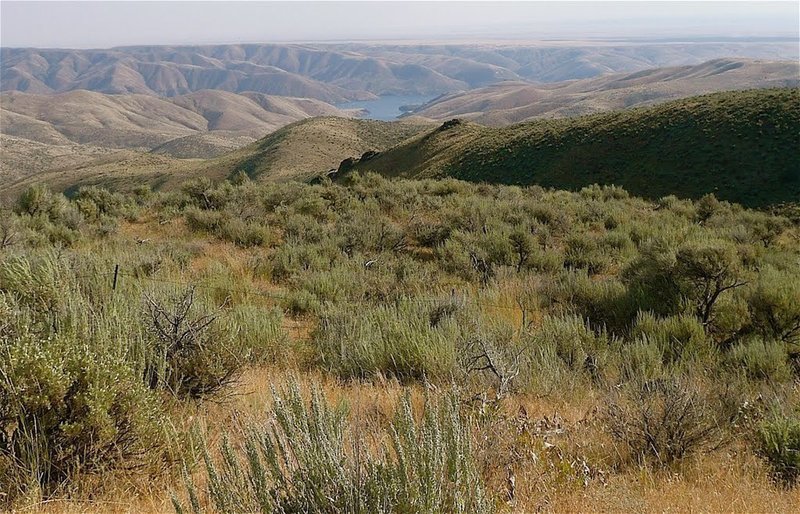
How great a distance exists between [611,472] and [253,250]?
892 centimetres

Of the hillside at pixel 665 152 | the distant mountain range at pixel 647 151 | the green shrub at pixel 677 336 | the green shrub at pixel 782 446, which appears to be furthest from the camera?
the distant mountain range at pixel 647 151

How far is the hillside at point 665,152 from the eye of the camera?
2673 cm

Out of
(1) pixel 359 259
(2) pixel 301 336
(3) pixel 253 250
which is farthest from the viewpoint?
(3) pixel 253 250

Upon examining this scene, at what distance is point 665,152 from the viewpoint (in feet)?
103

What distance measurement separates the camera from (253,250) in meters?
10.5

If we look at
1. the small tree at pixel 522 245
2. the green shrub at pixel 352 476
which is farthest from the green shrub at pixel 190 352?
the small tree at pixel 522 245

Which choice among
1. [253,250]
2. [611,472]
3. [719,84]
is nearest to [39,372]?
[611,472]

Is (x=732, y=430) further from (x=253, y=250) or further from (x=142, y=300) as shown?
(x=253, y=250)

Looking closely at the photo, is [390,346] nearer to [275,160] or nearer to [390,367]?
[390,367]

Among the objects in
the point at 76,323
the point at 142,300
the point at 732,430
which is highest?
→ the point at 76,323

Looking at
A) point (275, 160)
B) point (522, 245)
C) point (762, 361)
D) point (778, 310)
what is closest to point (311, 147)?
point (275, 160)

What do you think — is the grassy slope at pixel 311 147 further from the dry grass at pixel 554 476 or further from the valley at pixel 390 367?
the dry grass at pixel 554 476

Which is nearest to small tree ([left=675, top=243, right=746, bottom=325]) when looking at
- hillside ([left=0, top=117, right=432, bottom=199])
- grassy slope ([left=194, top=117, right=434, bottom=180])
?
grassy slope ([left=194, top=117, right=434, bottom=180])

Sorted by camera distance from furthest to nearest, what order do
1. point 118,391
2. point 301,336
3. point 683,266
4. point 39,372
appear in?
point 683,266 < point 301,336 < point 118,391 < point 39,372
